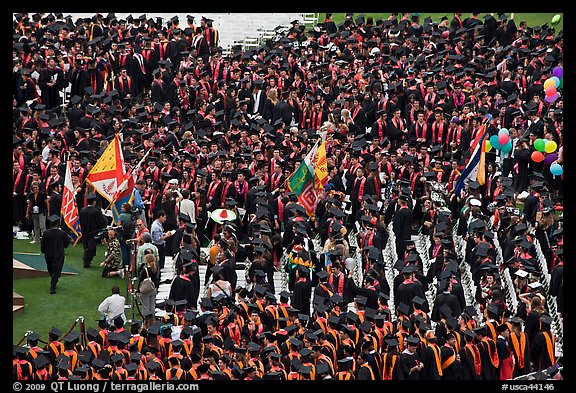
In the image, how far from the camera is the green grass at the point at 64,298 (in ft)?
66.7

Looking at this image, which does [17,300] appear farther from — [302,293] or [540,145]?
[540,145]

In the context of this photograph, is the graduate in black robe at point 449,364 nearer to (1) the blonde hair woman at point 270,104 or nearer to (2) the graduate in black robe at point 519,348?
(2) the graduate in black robe at point 519,348

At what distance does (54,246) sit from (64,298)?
2.58 ft

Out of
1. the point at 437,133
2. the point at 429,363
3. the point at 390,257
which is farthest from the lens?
the point at 437,133

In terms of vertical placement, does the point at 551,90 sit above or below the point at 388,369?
above

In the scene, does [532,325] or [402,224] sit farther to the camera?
[402,224]

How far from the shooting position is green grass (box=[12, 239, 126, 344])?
801 inches

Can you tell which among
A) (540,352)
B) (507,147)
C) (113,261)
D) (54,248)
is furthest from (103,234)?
(540,352)

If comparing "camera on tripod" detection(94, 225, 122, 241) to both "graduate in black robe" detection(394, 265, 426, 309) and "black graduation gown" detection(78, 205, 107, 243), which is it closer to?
"black graduation gown" detection(78, 205, 107, 243)

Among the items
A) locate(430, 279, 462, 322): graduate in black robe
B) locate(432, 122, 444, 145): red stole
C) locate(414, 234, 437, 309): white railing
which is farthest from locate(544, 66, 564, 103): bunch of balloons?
locate(430, 279, 462, 322): graduate in black robe

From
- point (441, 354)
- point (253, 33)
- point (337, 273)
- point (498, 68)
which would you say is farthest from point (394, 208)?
point (253, 33)

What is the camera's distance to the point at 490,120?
2517 centimetres

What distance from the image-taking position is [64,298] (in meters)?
21.2

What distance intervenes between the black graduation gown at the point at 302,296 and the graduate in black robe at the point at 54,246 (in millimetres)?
3552
